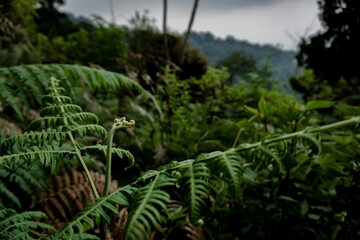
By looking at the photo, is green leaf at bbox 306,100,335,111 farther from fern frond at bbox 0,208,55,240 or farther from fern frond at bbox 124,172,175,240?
fern frond at bbox 0,208,55,240

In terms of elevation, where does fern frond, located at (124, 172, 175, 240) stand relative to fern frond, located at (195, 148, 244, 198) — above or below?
below

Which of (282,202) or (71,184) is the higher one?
(282,202)

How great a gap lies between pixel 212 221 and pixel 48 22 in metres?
23.8

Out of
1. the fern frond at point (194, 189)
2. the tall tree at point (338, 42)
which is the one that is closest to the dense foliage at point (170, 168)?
the fern frond at point (194, 189)

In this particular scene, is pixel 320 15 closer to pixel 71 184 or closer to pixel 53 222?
pixel 71 184

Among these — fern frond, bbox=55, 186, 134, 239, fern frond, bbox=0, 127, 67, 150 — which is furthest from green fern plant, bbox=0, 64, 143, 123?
fern frond, bbox=55, 186, 134, 239

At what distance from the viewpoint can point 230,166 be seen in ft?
1.89

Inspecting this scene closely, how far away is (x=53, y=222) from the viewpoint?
5.35ft

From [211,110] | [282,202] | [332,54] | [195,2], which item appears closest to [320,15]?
[332,54]

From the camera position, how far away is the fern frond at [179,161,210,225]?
52 cm

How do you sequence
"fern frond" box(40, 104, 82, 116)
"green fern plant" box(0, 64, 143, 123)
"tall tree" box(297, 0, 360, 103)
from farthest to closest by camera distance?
"tall tree" box(297, 0, 360, 103) < "green fern plant" box(0, 64, 143, 123) < "fern frond" box(40, 104, 82, 116)

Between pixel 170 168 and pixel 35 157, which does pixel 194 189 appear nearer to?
pixel 170 168

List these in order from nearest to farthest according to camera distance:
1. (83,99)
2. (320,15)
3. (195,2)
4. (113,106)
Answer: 1. (83,99)
2. (320,15)
3. (113,106)
4. (195,2)

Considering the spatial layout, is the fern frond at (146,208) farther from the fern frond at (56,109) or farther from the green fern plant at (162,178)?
the fern frond at (56,109)
